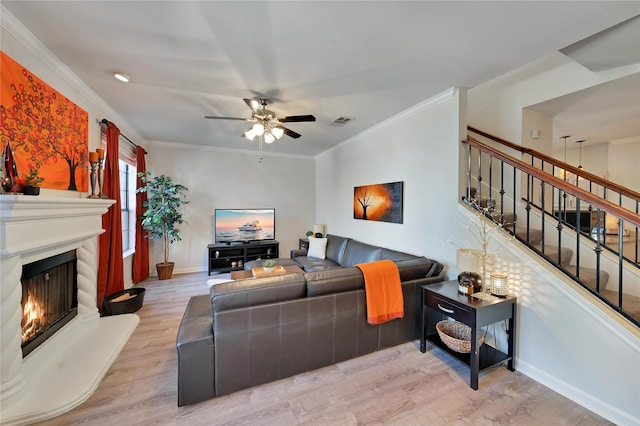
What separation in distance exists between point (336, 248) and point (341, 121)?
2207 millimetres

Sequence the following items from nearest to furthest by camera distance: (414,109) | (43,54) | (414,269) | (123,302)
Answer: (43,54)
(414,269)
(123,302)
(414,109)

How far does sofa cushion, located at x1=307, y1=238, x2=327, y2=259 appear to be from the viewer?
473 centimetres

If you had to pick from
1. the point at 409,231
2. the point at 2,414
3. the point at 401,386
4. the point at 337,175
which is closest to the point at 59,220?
the point at 2,414

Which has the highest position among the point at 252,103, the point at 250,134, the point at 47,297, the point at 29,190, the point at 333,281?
the point at 252,103

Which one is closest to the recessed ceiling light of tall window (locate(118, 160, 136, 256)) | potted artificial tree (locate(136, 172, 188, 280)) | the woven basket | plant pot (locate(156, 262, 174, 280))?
potted artificial tree (locate(136, 172, 188, 280))

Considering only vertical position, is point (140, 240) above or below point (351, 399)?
above

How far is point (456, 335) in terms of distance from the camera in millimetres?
2465

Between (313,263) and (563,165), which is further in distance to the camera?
(313,263)

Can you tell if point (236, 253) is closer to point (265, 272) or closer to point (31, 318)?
point (265, 272)

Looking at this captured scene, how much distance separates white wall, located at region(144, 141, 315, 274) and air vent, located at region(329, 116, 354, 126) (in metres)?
2.43

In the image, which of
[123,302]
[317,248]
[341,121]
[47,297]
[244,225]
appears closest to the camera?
[47,297]

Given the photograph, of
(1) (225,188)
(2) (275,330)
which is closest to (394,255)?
(2) (275,330)

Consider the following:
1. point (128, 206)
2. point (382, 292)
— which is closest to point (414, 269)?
point (382, 292)

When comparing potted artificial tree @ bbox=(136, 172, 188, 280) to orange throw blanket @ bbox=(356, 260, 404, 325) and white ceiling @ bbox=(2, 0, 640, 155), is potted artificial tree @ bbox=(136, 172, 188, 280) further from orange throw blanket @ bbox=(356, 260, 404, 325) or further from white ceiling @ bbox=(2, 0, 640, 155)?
orange throw blanket @ bbox=(356, 260, 404, 325)
